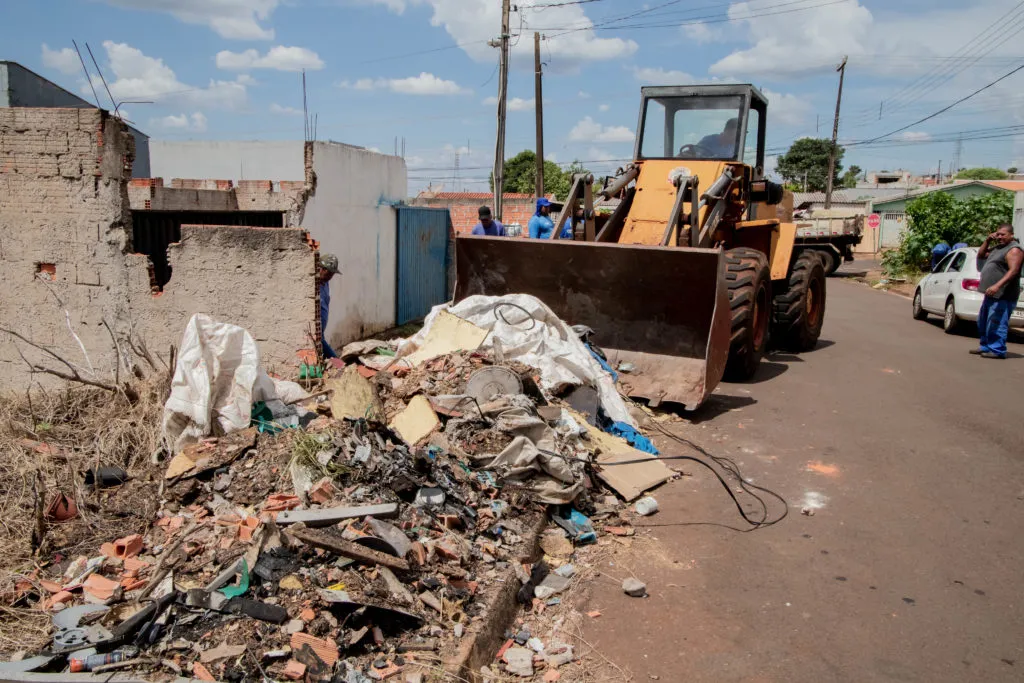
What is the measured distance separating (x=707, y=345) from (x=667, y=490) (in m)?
1.97

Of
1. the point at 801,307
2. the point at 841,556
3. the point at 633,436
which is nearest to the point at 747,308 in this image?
the point at 633,436

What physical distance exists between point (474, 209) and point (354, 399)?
1417cm

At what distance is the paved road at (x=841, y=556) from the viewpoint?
12.5ft

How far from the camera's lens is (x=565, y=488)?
209 inches

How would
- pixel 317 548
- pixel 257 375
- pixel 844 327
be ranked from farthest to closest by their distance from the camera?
pixel 844 327
pixel 257 375
pixel 317 548

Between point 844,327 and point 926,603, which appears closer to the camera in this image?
point 926,603

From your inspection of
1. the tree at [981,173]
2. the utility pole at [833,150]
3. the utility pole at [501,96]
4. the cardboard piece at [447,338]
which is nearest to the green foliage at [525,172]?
the utility pole at [833,150]

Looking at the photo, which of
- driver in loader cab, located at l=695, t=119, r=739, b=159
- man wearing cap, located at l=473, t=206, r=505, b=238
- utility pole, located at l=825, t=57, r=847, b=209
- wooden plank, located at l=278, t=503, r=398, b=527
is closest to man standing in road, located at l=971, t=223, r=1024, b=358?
driver in loader cab, located at l=695, t=119, r=739, b=159

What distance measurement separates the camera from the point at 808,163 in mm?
70875

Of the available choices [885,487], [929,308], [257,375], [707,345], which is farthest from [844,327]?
[257,375]

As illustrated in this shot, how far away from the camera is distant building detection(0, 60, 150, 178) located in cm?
1969

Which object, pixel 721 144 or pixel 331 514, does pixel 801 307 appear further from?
pixel 331 514

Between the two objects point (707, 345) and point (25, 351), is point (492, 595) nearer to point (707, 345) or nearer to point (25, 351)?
point (707, 345)

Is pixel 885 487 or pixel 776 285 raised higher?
pixel 776 285
